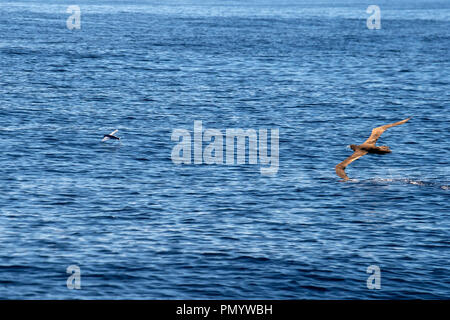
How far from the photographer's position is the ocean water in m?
43.6

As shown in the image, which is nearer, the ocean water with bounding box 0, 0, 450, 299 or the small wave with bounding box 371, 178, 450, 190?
the ocean water with bounding box 0, 0, 450, 299

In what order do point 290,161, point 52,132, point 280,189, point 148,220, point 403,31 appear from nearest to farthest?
1. point 148,220
2. point 280,189
3. point 290,161
4. point 52,132
5. point 403,31

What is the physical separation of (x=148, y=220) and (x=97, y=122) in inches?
1419

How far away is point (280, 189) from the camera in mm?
61531

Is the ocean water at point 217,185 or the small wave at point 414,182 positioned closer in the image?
the ocean water at point 217,185

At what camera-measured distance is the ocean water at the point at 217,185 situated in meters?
43.6

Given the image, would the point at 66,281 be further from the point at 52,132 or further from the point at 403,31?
the point at 403,31

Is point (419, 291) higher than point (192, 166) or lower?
lower

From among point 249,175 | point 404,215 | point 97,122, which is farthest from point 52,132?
point 404,215

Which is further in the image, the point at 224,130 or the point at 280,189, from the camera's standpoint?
the point at 224,130

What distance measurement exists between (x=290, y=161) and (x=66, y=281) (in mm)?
32445

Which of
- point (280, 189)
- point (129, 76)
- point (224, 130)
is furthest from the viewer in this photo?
point (129, 76)

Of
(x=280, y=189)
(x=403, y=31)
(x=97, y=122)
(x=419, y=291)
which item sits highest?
(x=403, y=31)

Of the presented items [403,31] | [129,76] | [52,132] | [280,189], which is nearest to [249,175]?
[280,189]
